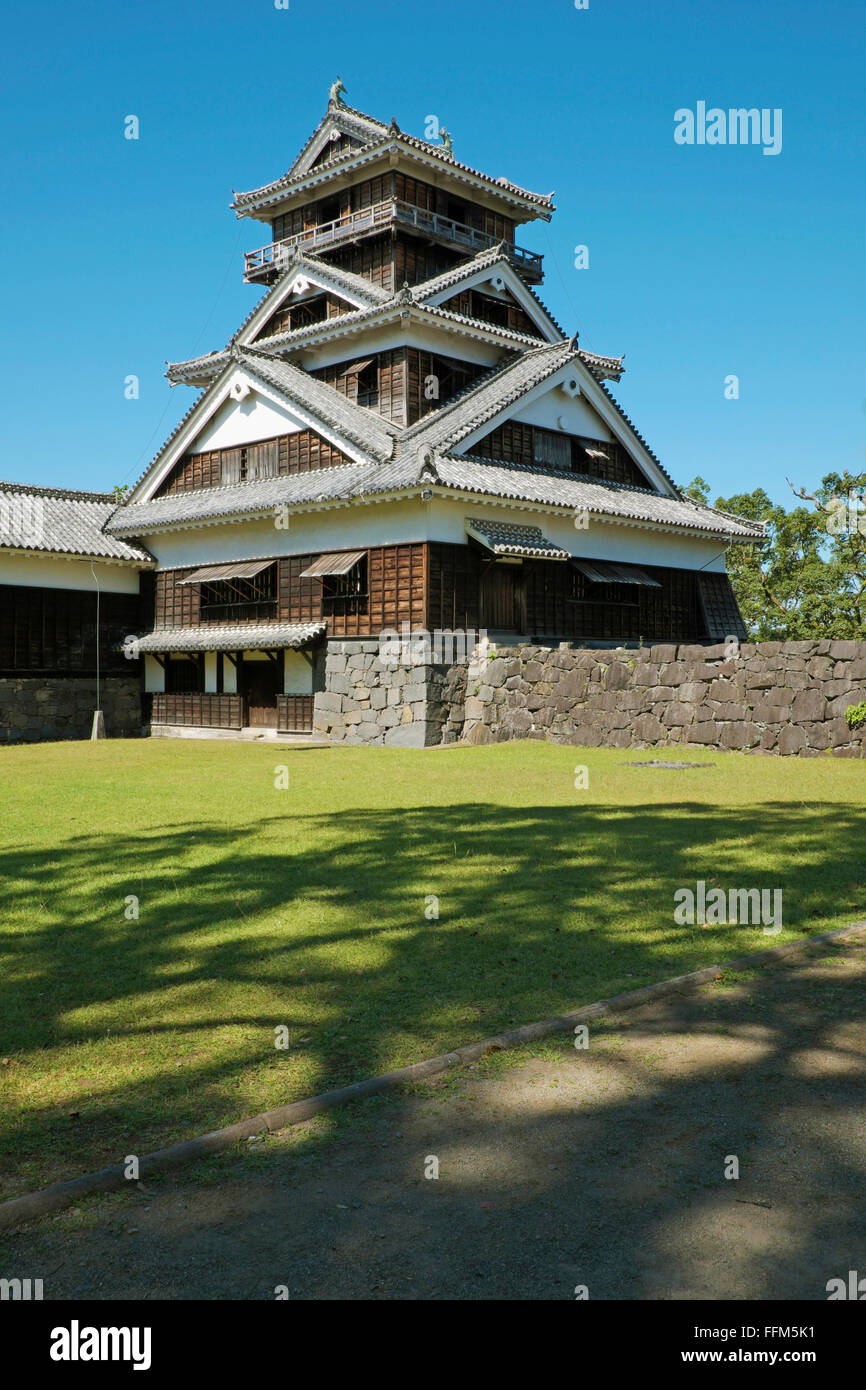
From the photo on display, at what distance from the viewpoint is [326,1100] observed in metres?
4.61

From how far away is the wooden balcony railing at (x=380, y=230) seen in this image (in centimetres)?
3089

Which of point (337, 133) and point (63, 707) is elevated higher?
point (337, 133)

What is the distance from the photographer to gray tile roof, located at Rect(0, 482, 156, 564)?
95.8 ft

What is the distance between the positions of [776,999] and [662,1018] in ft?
2.65

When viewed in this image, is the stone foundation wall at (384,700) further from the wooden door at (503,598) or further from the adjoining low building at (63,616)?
the adjoining low building at (63,616)

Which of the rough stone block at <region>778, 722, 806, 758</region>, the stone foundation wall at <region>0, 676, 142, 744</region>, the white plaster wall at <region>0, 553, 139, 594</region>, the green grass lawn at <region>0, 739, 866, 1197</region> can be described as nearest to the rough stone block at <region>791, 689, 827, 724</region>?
the rough stone block at <region>778, 722, 806, 758</region>

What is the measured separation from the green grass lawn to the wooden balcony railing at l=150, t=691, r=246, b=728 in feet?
45.2

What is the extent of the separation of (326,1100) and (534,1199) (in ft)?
3.99

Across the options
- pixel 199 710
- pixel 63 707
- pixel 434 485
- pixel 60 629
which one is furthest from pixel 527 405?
pixel 63 707

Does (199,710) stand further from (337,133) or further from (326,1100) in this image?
(326,1100)

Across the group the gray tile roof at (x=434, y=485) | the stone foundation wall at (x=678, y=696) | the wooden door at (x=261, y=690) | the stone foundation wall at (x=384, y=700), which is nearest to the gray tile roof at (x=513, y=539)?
the gray tile roof at (x=434, y=485)

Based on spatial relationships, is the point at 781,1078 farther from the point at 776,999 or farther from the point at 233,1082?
the point at 233,1082

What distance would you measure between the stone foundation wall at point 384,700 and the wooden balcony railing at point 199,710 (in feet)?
11.9

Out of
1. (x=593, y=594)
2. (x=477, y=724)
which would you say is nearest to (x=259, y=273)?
(x=593, y=594)
